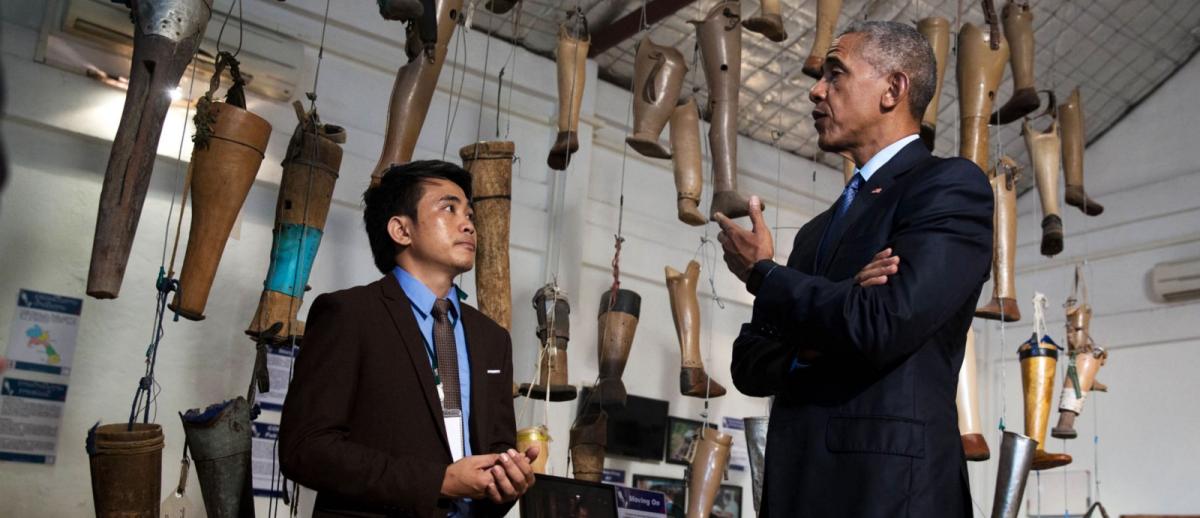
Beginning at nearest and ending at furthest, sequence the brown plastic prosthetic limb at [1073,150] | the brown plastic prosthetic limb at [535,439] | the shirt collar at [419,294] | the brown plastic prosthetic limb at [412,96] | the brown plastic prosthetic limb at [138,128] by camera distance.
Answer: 1. the shirt collar at [419,294]
2. the brown plastic prosthetic limb at [138,128]
3. the brown plastic prosthetic limb at [412,96]
4. the brown plastic prosthetic limb at [535,439]
5. the brown plastic prosthetic limb at [1073,150]

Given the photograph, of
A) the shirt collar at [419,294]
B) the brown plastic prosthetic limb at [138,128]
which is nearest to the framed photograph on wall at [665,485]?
the brown plastic prosthetic limb at [138,128]

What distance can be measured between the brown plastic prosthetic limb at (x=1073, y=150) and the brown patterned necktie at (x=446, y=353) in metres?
4.34

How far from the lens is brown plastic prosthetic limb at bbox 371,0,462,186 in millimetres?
3795

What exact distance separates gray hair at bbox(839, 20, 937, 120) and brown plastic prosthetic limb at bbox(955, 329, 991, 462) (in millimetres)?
2805

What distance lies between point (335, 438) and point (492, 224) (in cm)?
209

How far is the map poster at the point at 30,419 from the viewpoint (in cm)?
399

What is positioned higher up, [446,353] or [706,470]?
[446,353]

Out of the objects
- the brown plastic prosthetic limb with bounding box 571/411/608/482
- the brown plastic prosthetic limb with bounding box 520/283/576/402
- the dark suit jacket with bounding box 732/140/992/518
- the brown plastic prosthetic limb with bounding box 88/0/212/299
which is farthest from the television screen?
the dark suit jacket with bounding box 732/140/992/518

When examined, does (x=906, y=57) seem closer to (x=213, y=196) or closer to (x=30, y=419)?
(x=213, y=196)

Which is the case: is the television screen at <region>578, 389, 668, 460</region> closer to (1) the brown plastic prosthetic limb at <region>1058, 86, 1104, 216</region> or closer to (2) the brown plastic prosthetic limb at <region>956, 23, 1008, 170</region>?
(2) the brown plastic prosthetic limb at <region>956, 23, 1008, 170</region>

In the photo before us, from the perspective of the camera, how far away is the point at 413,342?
2.06 metres

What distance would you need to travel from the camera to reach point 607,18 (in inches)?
244

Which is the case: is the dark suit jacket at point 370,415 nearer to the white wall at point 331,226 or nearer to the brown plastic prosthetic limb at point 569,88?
the white wall at point 331,226

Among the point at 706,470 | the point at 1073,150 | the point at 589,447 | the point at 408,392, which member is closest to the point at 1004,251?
the point at 1073,150
